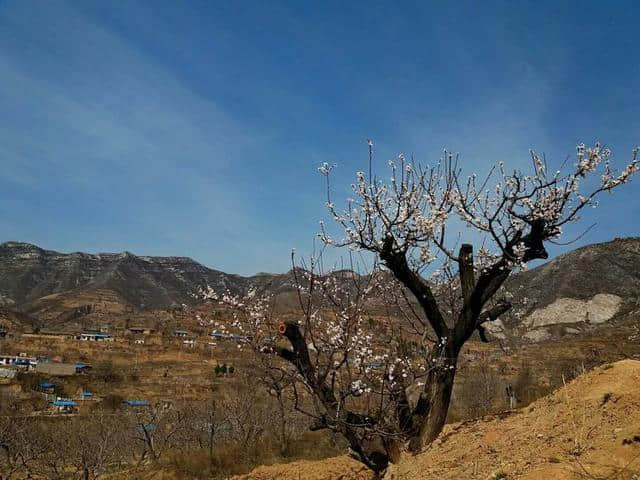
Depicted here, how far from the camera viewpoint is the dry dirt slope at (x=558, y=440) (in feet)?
17.3

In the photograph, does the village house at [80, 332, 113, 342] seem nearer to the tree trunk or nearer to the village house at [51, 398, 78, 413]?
the village house at [51, 398, 78, 413]

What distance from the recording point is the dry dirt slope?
207 inches

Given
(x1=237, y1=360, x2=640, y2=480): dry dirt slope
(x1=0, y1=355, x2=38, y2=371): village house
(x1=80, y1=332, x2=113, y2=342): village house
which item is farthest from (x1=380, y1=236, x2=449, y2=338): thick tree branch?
(x1=80, y1=332, x2=113, y2=342): village house

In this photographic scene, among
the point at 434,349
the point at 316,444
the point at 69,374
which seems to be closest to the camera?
the point at 434,349

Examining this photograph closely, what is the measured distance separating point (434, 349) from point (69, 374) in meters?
74.4

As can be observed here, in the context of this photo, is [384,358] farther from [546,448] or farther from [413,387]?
[546,448]

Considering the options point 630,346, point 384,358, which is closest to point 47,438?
point 384,358

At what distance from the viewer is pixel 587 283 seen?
76688 mm

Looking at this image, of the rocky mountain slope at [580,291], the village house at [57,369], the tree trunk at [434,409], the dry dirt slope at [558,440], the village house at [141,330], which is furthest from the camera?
the village house at [141,330]

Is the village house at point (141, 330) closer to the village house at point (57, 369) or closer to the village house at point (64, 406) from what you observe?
the village house at point (57, 369)

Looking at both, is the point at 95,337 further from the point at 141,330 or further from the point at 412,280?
the point at 412,280

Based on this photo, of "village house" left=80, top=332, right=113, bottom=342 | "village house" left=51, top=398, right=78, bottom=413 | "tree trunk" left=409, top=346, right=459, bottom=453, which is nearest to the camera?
"tree trunk" left=409, top=346, right=459, bottom=453

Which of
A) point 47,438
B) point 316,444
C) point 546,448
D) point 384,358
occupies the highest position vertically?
point 384,358

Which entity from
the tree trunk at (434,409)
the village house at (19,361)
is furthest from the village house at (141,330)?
the tree trunk at (434,409)
